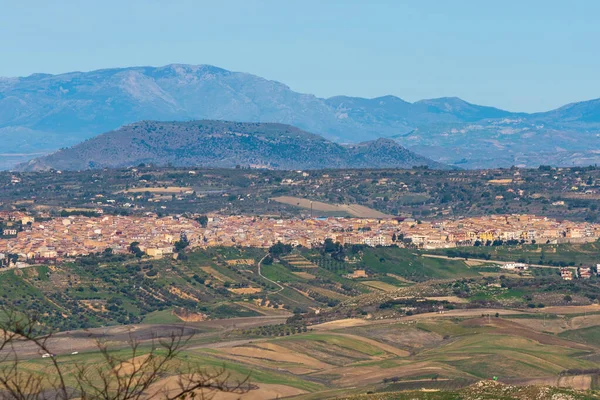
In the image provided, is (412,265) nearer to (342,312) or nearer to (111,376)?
(342,312)

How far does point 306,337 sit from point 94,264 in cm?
5811

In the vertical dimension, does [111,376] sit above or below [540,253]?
above

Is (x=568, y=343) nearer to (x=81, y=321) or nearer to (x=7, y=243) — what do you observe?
(x=81, y=321)

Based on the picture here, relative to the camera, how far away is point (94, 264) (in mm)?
167125

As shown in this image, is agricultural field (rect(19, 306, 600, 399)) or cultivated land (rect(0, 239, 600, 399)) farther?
cultivated land (rect(0, 239, 600, 399))

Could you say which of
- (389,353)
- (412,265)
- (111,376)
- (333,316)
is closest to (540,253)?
(412,265)

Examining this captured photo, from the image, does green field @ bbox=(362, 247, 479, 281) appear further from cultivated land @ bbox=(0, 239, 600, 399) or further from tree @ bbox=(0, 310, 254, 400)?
tree @ bbox=(0, 310, 254, 400)

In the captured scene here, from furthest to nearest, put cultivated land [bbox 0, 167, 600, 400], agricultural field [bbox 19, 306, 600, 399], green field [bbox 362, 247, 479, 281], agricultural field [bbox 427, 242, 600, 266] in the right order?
1. agricultural field [bbox 427, 242, 600, 266]
2. green field [bbox 362, 247, 479, 281]
3. cultivated land [bbox 0, 167, 600, 400]
4. agricultural field [bbox 19, 306, 600, 399]

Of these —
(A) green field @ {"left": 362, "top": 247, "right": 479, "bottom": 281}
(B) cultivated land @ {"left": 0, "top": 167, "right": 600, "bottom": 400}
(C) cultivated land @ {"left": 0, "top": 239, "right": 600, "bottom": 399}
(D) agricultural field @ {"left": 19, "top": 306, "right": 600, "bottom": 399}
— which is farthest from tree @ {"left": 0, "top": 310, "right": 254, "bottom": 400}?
(A) green field @ {"left": 362, "top": 247, "right": 479, "bottom": 281}

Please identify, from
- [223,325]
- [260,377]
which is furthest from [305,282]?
[260,377]

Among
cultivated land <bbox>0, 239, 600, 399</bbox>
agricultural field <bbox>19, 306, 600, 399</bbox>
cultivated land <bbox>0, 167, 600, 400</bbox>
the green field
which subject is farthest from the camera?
the green field

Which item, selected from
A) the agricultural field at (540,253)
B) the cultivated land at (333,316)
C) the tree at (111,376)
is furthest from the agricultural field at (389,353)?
the agricultural field at (540,253)

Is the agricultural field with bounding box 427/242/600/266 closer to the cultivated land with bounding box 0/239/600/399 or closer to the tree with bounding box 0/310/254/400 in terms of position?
the cultivated land with bounding box 0/239/600/399

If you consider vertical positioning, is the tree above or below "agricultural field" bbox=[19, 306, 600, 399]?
above
